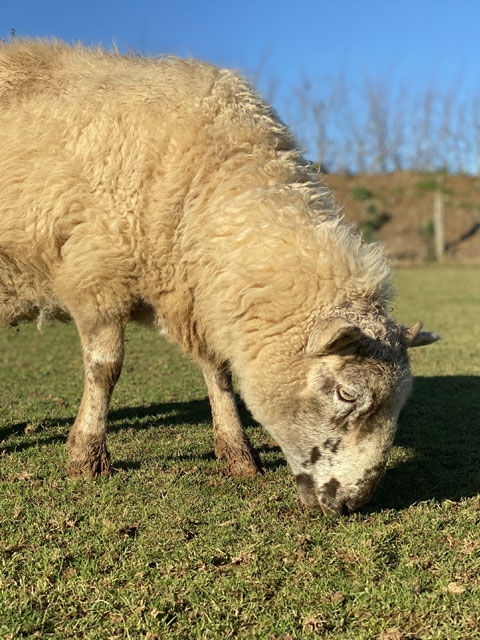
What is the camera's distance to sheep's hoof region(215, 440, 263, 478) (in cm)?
474

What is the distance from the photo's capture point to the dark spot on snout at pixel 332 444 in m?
3.74

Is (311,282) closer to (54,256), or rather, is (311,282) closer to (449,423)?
(54,256)

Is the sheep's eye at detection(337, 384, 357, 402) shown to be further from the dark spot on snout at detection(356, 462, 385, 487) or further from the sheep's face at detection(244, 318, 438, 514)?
the dark spot on snout at detection(356, 462, 385, 487)

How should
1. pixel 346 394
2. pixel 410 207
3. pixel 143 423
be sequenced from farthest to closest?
pixel 410 207, pixel 143 423, pixel 346 394

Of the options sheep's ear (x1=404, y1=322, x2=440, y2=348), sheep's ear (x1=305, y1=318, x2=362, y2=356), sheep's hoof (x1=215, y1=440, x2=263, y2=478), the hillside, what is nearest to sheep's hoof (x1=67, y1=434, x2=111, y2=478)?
→ sheep's hoof (x1=215, y1=440, x2=263, y2=478)

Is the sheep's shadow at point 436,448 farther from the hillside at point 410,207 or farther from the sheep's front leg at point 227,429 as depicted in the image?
the hillside at point 410,207

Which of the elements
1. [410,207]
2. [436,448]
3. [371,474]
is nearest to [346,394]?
[371,474]

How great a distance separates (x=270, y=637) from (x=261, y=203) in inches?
93.0

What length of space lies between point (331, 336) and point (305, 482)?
3.25ft

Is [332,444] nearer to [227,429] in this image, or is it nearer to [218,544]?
[218,544]

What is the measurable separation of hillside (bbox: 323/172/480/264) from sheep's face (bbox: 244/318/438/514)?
96.2ft

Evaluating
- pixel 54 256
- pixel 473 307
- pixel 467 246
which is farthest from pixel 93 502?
pixel 467 246

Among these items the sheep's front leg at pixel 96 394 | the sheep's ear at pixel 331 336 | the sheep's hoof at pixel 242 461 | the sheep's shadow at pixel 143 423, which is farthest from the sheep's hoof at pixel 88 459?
the sheep's ear at pixel 331 336

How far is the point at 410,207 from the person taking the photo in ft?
126
